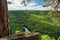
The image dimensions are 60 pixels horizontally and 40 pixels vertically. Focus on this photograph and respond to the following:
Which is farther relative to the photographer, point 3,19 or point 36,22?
point 36,22

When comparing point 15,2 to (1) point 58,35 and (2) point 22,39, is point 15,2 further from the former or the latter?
(2) point 22,39

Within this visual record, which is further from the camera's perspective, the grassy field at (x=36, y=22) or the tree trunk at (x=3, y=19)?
the grassy field at (x=36, y=22)

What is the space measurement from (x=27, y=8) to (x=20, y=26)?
15.5 inches

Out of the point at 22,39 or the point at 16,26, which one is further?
the point at 16,26

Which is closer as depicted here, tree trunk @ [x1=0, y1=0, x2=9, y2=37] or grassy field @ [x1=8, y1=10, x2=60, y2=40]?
tree trunk @ [x1=0, y1=0, x2=9, y2=37]

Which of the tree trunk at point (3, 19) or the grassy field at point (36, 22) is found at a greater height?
the tree trunk at point (3, 19)

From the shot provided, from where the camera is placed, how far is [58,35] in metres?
3.54

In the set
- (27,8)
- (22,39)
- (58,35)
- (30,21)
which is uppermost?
(22,39)

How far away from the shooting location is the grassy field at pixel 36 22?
349 centimetres

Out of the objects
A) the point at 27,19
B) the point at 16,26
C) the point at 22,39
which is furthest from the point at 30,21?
the point at 22,39

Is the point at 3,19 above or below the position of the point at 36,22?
above

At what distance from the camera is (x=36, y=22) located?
3.57 m

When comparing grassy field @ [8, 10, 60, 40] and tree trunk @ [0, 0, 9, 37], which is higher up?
tree trunk @ [0, 0, 9, 37]

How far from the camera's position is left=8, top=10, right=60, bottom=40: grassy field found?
137 inches
